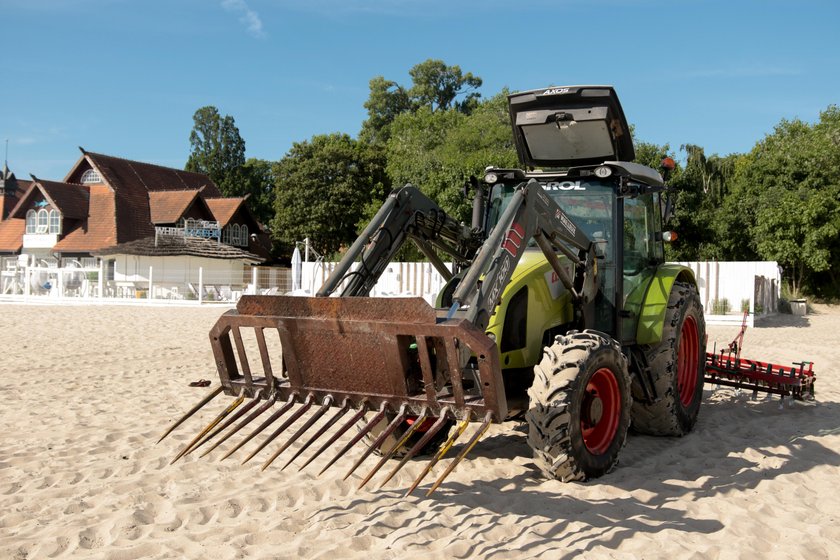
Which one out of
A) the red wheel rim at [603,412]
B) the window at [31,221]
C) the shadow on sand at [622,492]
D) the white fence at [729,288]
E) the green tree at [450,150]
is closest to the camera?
the shadow on sand at [622,492]

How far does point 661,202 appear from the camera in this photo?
750 cm

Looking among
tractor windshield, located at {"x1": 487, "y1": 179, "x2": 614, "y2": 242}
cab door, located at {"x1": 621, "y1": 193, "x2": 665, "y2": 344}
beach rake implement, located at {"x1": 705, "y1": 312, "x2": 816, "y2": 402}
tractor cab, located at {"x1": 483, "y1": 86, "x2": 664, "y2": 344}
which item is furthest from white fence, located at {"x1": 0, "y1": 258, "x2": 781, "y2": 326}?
tractor windshield, located at {"x1": 487, "y1": 179, "x2": 614, "y2": 242}

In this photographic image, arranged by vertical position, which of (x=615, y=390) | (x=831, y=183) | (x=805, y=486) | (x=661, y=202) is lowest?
(x=805, y=486)

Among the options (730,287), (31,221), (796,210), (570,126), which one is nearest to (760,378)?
(570,126)

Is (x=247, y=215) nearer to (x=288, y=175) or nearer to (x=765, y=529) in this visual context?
(x=288, y=175)

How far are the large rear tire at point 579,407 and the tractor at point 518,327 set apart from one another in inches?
0.5

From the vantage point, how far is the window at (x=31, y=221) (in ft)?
145

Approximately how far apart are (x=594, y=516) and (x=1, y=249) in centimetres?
5025

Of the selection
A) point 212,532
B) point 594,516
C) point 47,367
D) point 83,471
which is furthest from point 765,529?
point 47,367

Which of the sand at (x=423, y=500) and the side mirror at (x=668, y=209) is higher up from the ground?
the side mirror at (x=668, y=209)

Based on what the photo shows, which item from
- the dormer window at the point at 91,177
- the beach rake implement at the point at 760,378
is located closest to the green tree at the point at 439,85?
the dormer window at the point at 91,177

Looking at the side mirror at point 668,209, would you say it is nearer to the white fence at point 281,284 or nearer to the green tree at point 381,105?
the white fence at point 281,284

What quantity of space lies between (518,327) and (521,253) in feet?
2.68

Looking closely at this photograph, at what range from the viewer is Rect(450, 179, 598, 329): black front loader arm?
460 centimetres
